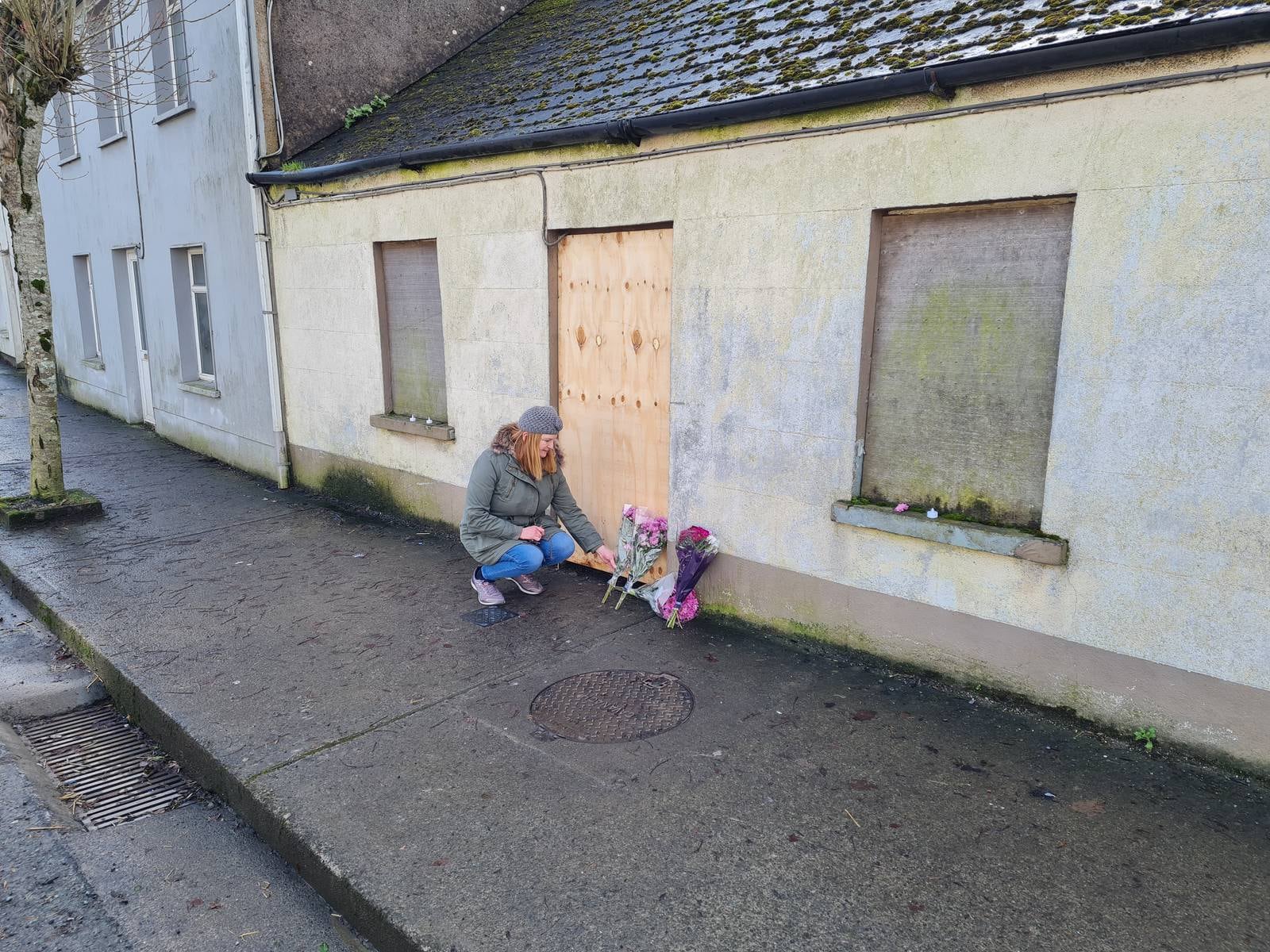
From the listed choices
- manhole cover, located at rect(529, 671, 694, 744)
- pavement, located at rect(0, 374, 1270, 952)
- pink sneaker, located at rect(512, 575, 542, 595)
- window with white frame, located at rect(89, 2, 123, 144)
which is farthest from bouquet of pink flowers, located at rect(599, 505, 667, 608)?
window with white frame, located at rect(89, 2, 123, 144)

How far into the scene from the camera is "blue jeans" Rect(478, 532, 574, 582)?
19.2 feet

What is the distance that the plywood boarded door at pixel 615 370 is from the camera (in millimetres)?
5871

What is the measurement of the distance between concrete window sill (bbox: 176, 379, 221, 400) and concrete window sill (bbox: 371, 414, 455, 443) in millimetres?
3591

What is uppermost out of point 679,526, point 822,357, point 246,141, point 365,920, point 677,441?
point 246,141

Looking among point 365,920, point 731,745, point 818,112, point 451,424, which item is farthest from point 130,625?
point 818,112

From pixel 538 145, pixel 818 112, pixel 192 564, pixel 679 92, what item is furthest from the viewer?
pixel 192 564

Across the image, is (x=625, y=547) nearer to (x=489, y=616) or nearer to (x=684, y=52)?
(x=489, y=616)

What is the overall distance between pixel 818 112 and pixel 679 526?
8.78 ft

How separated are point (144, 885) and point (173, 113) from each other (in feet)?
31.2

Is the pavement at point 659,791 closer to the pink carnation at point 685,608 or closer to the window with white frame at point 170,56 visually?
the pink carnation at point 685,608

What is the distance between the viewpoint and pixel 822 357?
4.84 meters

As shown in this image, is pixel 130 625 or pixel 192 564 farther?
pixel 192 564

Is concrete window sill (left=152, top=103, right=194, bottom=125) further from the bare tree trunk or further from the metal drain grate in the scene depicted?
the metal drain grate

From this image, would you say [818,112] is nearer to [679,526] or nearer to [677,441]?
[677,441]
